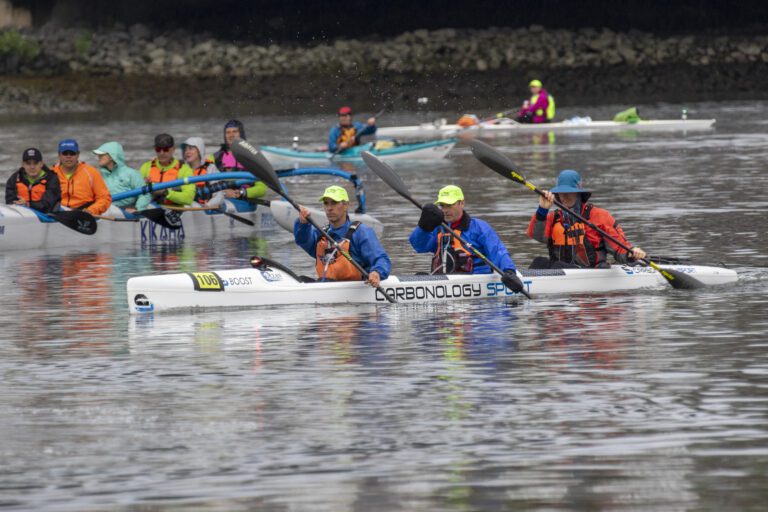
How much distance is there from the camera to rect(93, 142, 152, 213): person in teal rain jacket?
83.1ft

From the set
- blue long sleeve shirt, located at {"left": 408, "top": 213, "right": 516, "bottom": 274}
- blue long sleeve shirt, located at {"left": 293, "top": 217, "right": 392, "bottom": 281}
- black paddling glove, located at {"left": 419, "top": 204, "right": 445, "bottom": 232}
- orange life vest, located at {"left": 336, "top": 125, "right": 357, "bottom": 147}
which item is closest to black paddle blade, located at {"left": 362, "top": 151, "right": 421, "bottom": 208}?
blue long sleeve shirt, located at {"left": 408, "top": 213, "right": 516, "bottom": 274}

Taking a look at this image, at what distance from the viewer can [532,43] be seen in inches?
3206

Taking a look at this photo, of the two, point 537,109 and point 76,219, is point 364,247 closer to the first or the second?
point 76,219

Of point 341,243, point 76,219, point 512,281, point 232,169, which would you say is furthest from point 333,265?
point 232,169

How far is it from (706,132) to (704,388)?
3797 centimetres

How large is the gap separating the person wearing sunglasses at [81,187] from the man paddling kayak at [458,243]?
7.88 m

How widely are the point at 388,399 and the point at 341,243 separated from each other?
4.60 metres

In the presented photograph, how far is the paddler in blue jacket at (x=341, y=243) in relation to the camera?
55.4 ft

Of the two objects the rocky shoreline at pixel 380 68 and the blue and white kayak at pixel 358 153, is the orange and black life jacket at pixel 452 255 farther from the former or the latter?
the rocky shoreline at pixel 380 68

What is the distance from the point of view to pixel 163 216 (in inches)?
993

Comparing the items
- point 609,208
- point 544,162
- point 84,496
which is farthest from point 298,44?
point 84,496

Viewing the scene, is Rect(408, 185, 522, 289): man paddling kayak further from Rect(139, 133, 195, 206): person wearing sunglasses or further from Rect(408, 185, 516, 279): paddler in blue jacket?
Rect(139, 133, 195, 206): person wearing sunglasses

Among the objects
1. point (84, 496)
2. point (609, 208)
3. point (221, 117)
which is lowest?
point (84, 496)

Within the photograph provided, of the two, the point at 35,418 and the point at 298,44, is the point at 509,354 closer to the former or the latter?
the point at 35,418
